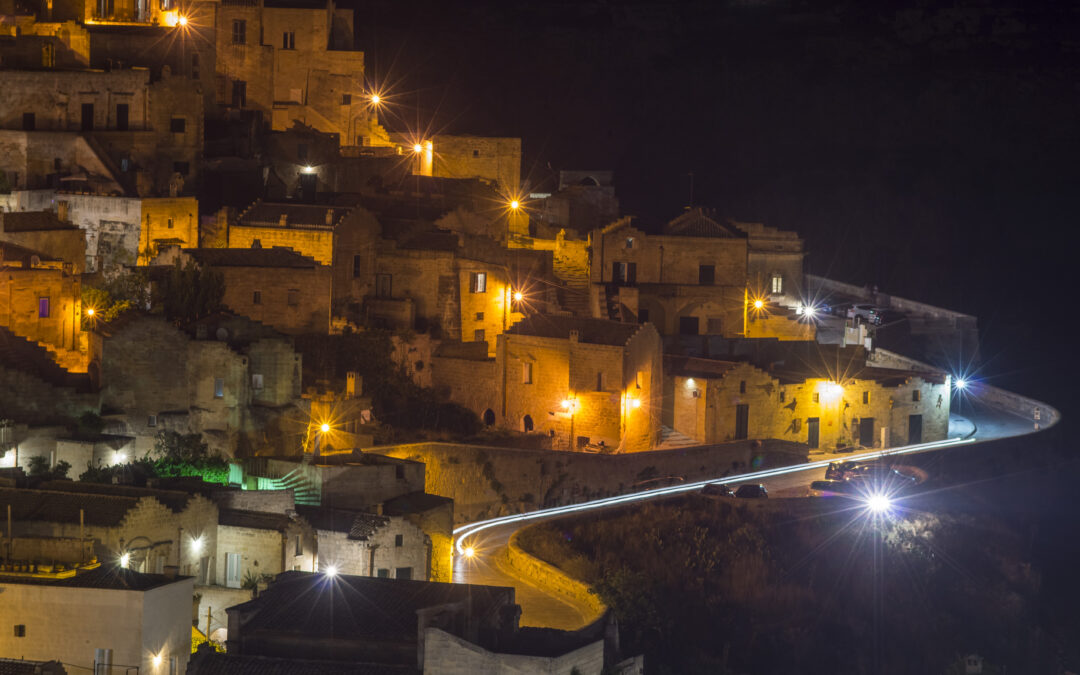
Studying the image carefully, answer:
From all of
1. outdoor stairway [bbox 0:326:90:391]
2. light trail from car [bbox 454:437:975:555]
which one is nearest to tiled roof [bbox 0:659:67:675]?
outdoor stairway [bbox 0:326:90:391]

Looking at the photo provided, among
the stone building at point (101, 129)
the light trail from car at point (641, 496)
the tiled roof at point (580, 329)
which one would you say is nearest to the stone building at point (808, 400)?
the light trail from car at point (641, 496)

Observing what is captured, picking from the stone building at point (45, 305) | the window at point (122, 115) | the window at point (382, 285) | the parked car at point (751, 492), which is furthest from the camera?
the window at point (122, 115)

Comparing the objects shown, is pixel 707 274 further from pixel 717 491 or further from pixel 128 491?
pixel 128 491

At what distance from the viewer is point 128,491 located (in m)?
32.1

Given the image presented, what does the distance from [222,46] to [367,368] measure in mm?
15746

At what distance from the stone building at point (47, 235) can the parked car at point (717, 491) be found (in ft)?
49.3

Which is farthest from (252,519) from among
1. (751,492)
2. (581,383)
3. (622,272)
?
(622,272)

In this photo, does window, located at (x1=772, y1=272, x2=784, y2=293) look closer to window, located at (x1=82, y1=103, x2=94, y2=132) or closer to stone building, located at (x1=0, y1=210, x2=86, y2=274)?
window, located at (x1=82, y1=103, x2=94, y2=132)

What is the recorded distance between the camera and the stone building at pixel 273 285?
40.8m

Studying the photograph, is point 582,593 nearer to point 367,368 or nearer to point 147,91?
point 367,368

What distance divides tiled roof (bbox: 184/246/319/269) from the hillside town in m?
0.14

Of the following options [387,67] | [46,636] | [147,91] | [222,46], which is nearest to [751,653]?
[46,636]

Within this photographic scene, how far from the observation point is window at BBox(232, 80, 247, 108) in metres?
53.1

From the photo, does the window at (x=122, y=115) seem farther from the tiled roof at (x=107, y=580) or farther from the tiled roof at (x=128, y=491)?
the tiled roof at (x=107, y=580)
